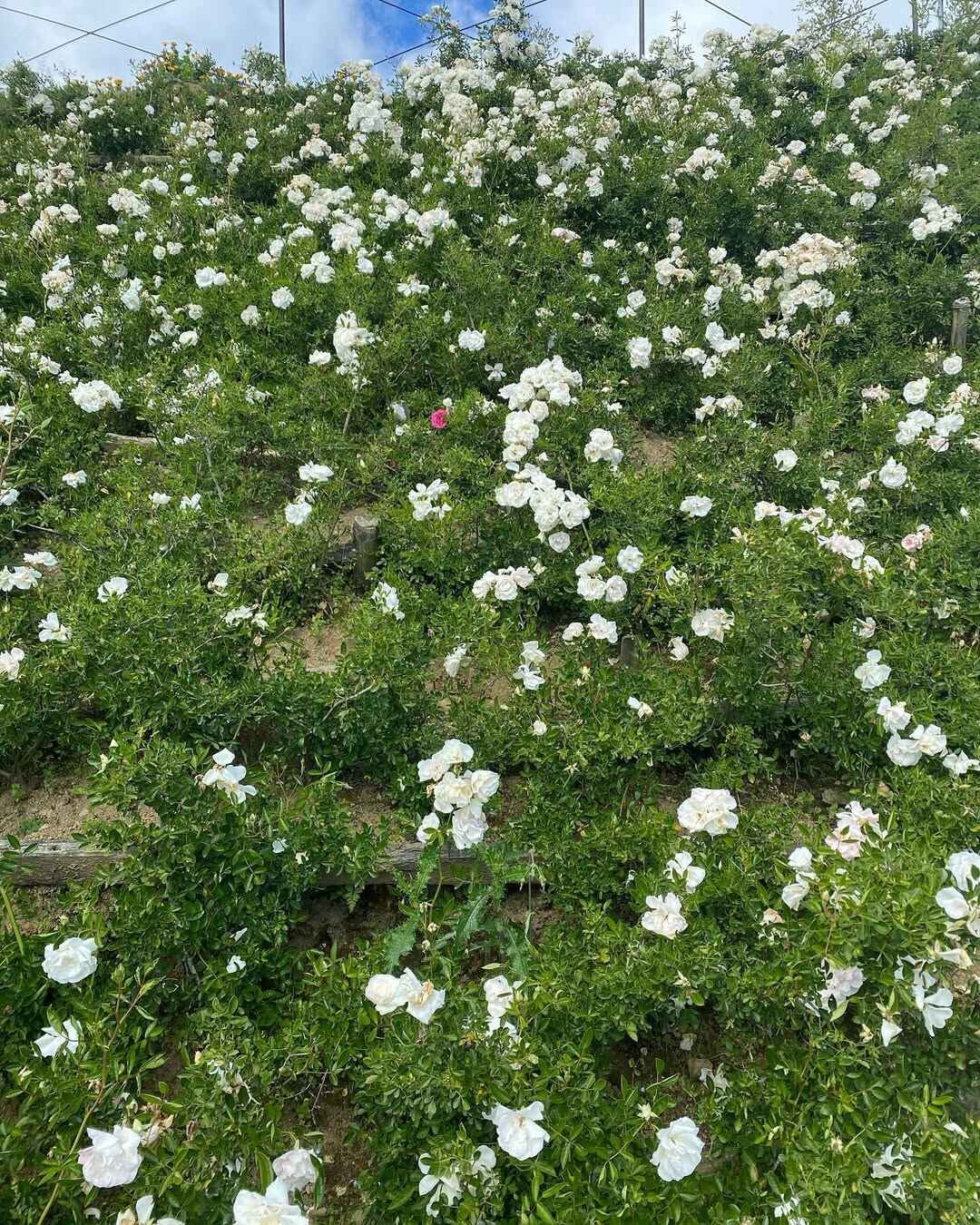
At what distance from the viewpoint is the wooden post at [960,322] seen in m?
5.29

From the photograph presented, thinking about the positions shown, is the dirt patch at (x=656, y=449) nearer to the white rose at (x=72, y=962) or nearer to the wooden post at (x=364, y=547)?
the wooden post at (x=364, y=547)

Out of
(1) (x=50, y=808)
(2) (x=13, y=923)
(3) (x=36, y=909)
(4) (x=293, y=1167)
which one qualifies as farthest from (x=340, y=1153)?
(1) (x=50, y=808)

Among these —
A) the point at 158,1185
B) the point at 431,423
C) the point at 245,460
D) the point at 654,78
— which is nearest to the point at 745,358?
the point at 431,423

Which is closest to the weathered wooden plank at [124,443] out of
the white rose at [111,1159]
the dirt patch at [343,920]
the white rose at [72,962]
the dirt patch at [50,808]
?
the dirt patch at [50,808]

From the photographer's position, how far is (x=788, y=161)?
6.93 m

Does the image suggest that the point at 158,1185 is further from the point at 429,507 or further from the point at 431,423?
the point at 431,423

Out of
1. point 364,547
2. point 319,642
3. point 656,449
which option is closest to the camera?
point 319,642

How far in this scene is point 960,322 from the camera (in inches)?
209

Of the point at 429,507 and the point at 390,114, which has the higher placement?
the point at 390,114

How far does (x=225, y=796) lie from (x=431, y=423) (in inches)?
105

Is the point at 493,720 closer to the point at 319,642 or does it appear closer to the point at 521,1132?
the point at 319,642

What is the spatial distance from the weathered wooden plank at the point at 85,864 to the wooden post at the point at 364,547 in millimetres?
1528

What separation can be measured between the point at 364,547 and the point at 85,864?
1.75 m

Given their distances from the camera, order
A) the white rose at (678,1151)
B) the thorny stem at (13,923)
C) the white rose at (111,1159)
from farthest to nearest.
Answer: the thorny stem at (13,923) < the white rose at (678,1151) < the white rose at (111,1159)
